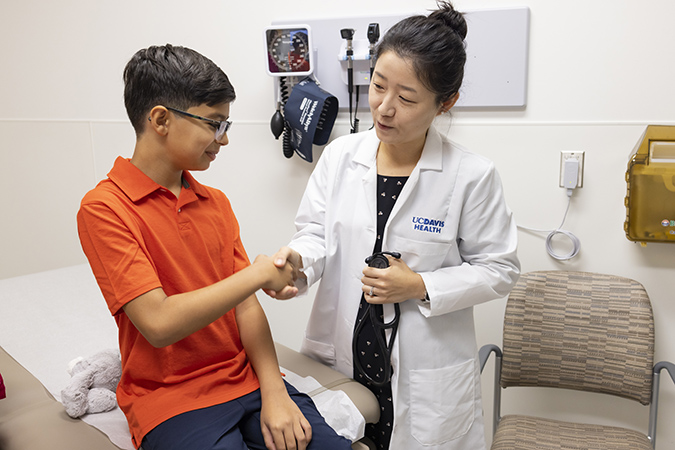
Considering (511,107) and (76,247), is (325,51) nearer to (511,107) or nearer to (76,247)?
(511,107)

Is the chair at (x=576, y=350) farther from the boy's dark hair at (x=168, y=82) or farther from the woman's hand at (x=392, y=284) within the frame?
the boy's dark hair at (x=168, y=82)

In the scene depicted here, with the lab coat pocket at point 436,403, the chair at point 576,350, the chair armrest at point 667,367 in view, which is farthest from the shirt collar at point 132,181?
the chair armrest at point 667,367

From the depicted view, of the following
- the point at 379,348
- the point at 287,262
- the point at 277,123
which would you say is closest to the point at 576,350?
the point at 379,348

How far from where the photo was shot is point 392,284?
129 cm

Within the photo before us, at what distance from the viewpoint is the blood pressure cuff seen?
2.02 m

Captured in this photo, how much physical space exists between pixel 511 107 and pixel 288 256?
106cm

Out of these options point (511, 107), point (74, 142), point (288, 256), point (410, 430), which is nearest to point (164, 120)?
point (288, 256)

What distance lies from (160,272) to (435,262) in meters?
0.65

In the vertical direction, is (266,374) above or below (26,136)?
below

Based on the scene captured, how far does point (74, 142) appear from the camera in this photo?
2805 mm

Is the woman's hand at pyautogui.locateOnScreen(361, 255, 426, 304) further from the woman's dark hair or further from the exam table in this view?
the woman's dark hair

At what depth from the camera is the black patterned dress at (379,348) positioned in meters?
1.40

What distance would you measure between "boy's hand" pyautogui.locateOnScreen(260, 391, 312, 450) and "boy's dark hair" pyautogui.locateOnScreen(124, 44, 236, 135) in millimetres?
656

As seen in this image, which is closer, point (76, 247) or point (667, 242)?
point (667, 242)
